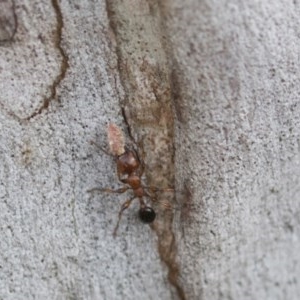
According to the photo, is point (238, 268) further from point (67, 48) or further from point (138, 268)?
point (67, 48)

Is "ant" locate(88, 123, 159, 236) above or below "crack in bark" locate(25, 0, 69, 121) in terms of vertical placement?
below

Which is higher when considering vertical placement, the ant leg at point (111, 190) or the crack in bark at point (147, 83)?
the crack in bark at point (147, 83)

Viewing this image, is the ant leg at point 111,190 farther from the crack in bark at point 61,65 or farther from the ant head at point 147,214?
the crack in bark at point 61,65

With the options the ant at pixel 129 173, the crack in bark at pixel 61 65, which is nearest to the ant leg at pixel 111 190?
the ant at pixel 129 173

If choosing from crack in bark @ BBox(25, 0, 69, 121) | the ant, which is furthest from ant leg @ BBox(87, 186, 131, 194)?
crack in bark @ BBox(25, 0, 69, 121)

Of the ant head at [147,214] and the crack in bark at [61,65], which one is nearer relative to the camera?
the crack in bark at [61,65]

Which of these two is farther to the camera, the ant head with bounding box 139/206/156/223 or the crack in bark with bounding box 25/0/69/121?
the ant head with bounding box 139/206/156/223

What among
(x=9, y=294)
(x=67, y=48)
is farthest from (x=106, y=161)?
(x=9, y=294)

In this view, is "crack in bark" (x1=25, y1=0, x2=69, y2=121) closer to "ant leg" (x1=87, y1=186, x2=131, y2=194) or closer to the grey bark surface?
the grey bark surface
